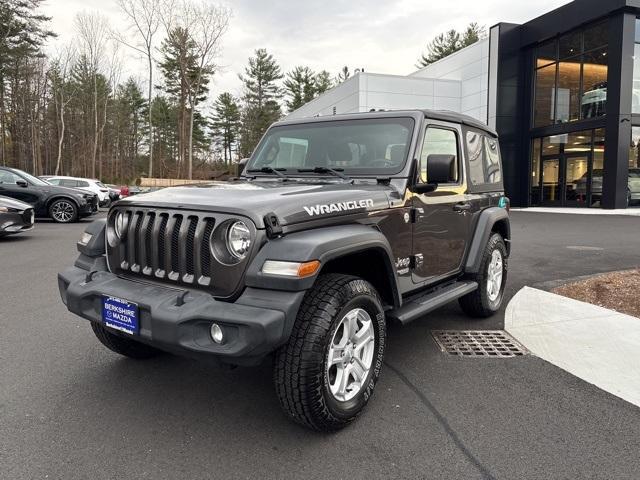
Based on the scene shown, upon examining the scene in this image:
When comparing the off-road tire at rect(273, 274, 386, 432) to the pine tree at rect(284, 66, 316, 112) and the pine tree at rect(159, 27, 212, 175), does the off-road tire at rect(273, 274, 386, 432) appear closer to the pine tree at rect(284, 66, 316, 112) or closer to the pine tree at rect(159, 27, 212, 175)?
the pine tree at rect(159, 27, 212, 175)

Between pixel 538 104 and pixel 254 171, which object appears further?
pixel 538 104

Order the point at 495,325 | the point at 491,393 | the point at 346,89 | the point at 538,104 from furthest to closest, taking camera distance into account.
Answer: the point at 346,89 < the point at 538,104 < the point at 495,325 < the point at 491,393

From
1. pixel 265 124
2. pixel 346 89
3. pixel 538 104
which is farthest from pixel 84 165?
pixel 538 104

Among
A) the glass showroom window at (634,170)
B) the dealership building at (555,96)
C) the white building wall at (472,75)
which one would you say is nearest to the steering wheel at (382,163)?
the dealership building at (555,96)

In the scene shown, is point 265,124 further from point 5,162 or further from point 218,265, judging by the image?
point 218,265

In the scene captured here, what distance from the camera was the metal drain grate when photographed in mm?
4090

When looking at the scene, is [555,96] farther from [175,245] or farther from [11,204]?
[175,245]

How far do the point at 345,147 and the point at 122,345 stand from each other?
2.30 m

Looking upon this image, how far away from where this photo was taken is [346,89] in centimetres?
2680

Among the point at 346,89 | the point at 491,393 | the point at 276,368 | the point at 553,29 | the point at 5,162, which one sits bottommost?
the point at 491,393

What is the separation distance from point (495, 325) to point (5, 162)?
170ft

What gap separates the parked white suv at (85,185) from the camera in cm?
1941

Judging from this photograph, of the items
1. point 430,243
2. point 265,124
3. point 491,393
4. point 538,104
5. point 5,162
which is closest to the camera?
point 491,393

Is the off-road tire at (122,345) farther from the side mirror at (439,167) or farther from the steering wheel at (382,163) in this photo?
the side mirror at (439,167)
